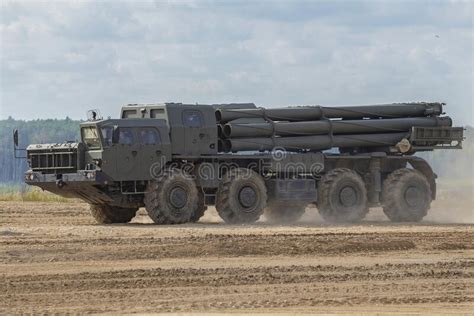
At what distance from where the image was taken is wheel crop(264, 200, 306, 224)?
114 ft

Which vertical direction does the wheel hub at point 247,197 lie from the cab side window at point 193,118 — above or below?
below

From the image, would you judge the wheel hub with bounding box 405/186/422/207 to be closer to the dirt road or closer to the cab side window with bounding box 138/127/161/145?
the dirt road

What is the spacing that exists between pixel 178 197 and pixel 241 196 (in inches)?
71.2

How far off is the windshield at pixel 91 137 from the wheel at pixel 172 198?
61.9 inches

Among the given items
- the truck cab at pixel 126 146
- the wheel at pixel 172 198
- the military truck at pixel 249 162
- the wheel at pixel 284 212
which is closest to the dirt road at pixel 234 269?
the wheel at pixel 172 198

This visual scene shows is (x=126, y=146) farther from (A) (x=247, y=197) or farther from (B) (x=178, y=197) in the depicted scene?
(A) (x=247, y=197)

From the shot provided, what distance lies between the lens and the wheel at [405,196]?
34531mm

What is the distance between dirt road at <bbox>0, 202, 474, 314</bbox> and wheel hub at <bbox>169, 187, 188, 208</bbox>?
0.97 m

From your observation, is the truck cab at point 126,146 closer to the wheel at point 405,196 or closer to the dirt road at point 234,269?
the dirt road at point 234,269

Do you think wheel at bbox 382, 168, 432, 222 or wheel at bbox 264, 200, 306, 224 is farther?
wheel at bbox 264, 200, 306, 224

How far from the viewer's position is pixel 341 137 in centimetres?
3441

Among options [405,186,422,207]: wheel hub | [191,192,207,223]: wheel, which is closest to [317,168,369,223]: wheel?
[405,186,422,207]: wheel hub

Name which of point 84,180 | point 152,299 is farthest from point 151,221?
point 152,299

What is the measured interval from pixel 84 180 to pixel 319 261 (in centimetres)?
914
